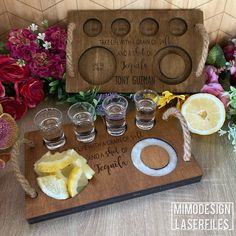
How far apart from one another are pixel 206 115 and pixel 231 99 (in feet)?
0.30

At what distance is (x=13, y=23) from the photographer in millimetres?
934

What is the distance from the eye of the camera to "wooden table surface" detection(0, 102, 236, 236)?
0.65 metres

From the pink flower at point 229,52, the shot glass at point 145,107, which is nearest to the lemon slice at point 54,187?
the shot glass at point 145,107

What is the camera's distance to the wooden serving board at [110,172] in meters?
0.65

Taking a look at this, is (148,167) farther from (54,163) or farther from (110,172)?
(54,163)

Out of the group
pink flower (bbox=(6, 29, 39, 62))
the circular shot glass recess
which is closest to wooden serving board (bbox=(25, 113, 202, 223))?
the circular shot glass recess

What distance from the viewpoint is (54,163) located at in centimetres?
67

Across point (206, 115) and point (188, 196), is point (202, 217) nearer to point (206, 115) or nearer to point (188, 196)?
point (188, 196)

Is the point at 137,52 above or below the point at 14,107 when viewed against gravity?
above

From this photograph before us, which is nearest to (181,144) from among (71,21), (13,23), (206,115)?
(206,115)

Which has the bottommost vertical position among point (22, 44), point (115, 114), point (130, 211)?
point (130, 211)

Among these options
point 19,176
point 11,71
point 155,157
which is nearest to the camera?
point 19,176

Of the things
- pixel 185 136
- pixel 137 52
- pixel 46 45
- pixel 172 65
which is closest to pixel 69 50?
pixel 46 45

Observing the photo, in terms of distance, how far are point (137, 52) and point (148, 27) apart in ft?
0.27
